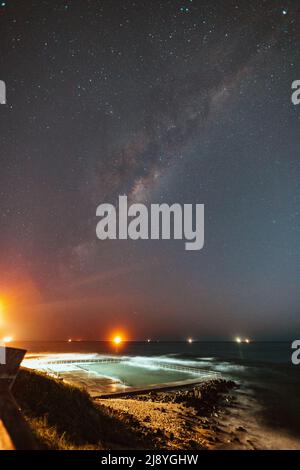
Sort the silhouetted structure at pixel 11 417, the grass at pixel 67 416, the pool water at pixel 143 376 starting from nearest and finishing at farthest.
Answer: the silhouetted structure at pixel 11 417 → the grass at pixel 67 416 → the pool water at pixel 143 376

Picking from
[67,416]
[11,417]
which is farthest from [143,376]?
[11,417]

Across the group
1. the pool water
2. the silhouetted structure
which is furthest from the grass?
the pool water

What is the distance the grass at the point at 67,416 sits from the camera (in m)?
10.2

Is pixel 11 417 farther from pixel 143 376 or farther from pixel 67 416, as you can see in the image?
pixel 143 376

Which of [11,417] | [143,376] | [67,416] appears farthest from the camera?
[143,376]

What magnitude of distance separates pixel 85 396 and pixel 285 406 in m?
26.6

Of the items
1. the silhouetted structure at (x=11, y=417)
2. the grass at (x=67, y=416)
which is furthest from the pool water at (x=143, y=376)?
the silhouetted structure at (x=11, y=417)

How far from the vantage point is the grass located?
1017 centimetres

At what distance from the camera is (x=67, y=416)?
38.7ft

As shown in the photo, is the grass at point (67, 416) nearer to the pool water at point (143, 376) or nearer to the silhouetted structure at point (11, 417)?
the silhouetted structure at point (11, 417)

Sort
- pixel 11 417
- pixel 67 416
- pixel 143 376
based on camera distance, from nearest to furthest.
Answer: pixel 11 417 → pixel 67 416 → pixel 143 376

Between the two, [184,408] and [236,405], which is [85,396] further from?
[236,405]
